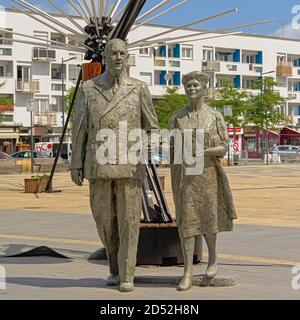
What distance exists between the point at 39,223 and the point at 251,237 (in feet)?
15.1

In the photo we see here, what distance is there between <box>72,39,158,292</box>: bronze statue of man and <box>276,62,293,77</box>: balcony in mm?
80606

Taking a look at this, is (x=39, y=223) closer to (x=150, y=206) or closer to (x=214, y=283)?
(x=150, y=206)

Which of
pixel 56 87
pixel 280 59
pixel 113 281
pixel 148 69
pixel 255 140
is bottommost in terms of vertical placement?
pixel 113 281

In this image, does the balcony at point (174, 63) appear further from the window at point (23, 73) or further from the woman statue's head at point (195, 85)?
the woman statue's head at point (195, 85)

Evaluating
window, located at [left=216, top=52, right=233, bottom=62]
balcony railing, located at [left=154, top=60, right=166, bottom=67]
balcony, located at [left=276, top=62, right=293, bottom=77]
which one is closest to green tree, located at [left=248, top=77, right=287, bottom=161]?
balcony railing, located at [left=154, top=60, right=166, bottom=67]

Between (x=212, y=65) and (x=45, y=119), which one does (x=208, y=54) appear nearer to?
(x=212, y=65)

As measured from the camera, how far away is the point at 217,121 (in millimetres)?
7949

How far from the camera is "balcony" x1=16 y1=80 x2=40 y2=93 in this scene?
69.1 m

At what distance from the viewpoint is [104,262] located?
1013 cm

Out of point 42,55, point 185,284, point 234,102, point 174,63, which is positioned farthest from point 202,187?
point 174,63

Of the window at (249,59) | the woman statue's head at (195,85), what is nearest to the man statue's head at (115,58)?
the woman statue's head at (195,85)

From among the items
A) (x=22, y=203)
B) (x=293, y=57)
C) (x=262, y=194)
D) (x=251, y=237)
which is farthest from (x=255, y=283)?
(x=293, y=57)

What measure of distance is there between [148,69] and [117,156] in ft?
222

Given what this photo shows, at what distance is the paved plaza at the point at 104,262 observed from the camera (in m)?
7.67
